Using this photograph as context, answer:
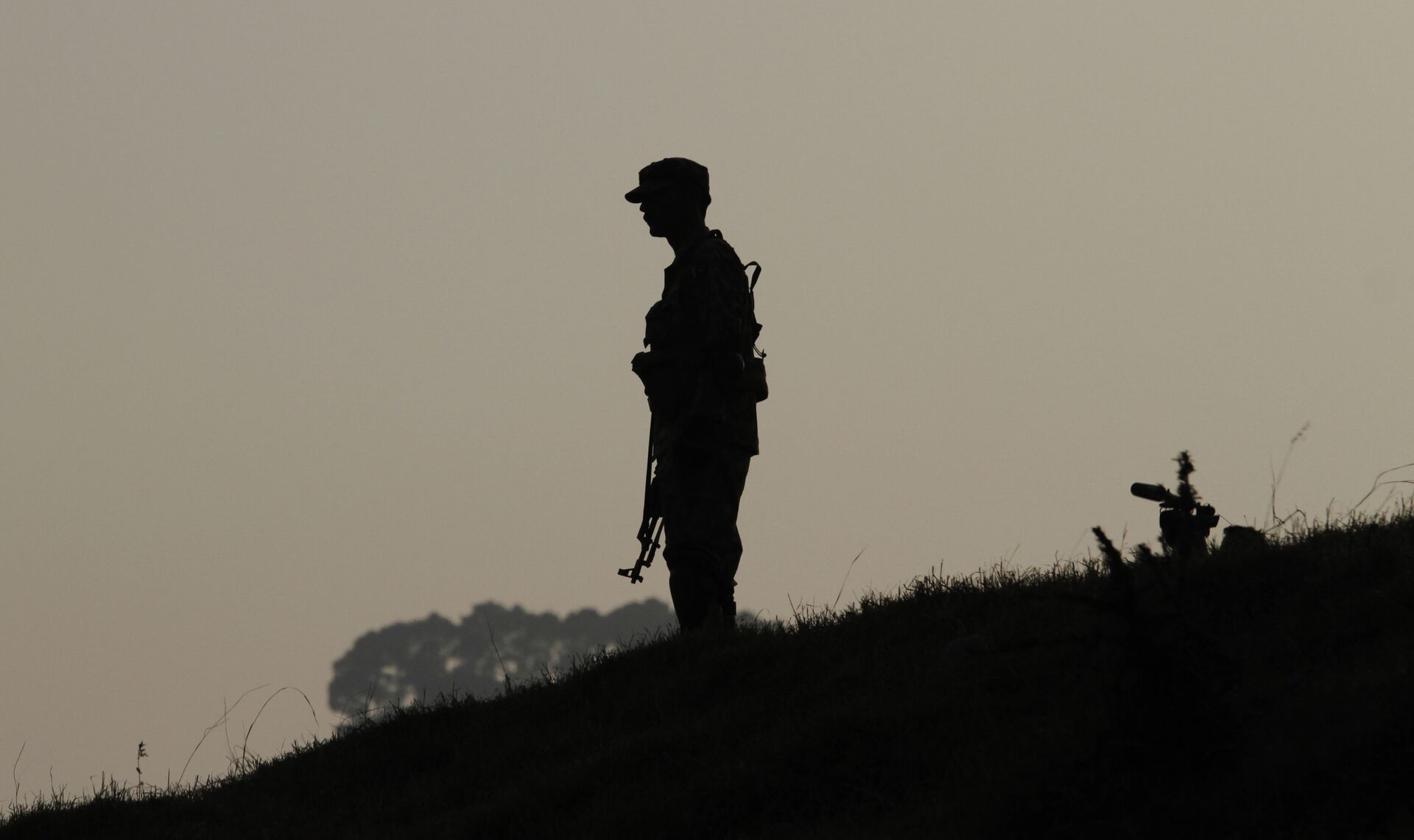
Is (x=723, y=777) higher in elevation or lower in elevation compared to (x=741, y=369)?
lower

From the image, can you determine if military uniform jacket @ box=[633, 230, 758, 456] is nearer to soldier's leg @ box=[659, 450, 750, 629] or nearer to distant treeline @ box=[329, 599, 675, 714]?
soldier's leg @ box=[659, 450, 750, 629]

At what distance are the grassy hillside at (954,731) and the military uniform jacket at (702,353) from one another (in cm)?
173

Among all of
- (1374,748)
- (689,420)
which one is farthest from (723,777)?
(689,420)

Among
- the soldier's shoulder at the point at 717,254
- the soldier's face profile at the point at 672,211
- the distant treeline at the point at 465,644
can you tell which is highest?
the distant treeline at the point at 465,644

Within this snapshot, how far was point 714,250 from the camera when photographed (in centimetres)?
1230

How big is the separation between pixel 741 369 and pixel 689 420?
1.69 feet

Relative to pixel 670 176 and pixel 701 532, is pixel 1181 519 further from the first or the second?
pixel 670 176

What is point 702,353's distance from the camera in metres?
12.2

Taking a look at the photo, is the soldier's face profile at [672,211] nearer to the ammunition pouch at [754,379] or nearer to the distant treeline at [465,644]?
the ammunition pouch at [754,379]

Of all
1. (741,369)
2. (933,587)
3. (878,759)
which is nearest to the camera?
(878,759)

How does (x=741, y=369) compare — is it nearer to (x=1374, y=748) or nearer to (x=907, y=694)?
(x=907, y=694)

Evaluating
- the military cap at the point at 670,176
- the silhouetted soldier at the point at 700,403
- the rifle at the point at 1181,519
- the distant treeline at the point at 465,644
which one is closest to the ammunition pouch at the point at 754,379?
the silhouetted soldier at the point at 700,403

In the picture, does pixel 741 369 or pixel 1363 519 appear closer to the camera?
pixel 1363 519

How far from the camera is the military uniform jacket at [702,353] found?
11922 millimetres
